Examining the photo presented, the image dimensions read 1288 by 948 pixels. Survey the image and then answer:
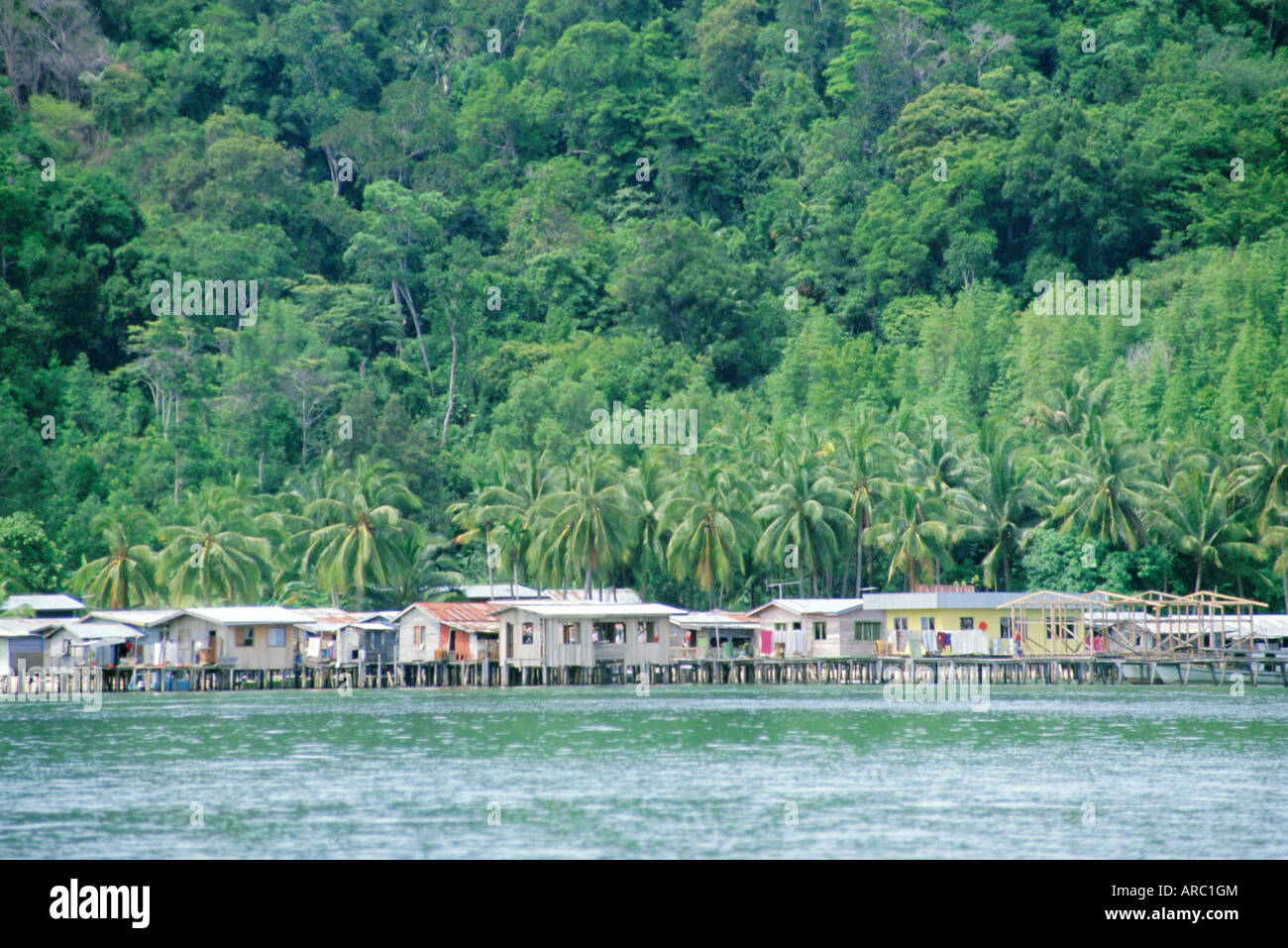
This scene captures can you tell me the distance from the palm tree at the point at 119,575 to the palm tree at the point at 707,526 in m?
22.6

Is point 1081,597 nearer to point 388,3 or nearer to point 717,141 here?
point 717,141

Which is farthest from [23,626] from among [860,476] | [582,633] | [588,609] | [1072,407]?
[1072,407]

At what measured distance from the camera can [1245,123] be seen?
99688 millimetres

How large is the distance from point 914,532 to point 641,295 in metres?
33.2

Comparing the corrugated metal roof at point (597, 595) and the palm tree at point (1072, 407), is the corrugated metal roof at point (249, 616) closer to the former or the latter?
the corrugated metal roof at point (597, 595)

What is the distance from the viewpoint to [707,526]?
246ft

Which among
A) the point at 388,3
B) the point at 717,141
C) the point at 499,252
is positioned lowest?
the point at 499,252

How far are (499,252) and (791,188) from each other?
1957 cm

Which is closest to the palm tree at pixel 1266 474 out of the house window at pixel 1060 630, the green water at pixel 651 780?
the house window at pixel 1060 630

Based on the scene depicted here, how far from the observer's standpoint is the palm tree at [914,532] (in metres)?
73.8
